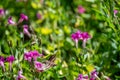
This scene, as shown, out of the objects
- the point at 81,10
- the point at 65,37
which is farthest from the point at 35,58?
the point at 81,10

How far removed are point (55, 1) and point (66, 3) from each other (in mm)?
530

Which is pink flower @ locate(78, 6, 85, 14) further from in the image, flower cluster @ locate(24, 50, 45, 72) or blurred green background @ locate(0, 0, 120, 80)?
flower cluster @ locate(24, 50, 45, 72)

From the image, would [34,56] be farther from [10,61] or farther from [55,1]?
[55,1]

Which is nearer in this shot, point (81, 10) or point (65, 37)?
point (65, 37)

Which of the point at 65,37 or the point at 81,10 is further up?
the point at 81,10

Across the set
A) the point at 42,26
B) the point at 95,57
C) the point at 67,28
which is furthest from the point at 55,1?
the point at 95,57

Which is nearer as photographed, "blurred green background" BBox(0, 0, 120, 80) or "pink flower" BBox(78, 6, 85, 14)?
"blurred green background" BBox(0, 0, 120, 80)

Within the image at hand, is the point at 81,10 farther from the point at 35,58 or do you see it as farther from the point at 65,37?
the point at 35,58

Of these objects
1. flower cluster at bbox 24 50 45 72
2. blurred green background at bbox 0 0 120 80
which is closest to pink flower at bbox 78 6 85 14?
blurred green background at bbox 0 0 120 80

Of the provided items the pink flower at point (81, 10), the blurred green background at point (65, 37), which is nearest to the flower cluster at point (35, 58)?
the blurred green background at point (65, 37)

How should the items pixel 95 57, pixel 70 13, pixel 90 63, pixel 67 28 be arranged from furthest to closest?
pixel 70 13
pixel 67 28
pixel 95 57
pixel 90 63

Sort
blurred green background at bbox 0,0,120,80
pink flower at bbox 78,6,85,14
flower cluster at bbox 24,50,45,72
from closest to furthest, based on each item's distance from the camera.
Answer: flower cluster at bbox 24,50,45,72
blurred green background at bbox 0,0,120,80
pink flower at bbox 78,6,85,14

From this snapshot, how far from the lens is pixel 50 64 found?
1835mm

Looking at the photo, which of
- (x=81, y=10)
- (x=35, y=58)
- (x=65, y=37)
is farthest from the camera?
(x=81, y=10)
